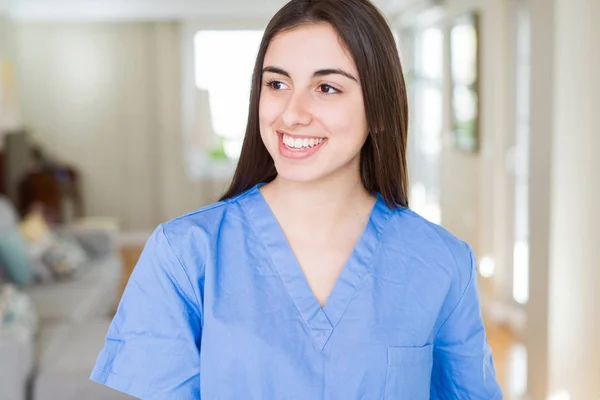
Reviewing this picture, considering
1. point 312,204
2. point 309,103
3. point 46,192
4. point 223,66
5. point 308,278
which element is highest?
point 223,66

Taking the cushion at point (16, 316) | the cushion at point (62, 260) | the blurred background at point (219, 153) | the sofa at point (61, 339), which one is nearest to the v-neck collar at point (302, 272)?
the blurred background at point (219, 153)

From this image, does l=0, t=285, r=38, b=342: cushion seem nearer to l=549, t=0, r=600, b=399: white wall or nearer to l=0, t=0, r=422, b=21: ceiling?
l=549, t=0, r=600, b=399: white wall

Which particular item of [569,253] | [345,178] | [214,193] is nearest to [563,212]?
[569,253]

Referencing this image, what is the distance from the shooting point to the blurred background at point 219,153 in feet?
9.43

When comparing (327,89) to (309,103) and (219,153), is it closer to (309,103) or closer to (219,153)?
(309,103)

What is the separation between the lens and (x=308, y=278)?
3.89 feet

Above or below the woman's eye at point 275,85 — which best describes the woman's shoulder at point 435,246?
below

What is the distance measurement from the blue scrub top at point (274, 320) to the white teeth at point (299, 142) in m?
0.13

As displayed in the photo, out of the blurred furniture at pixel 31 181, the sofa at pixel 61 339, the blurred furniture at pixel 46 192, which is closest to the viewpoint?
the sofa at pixel 61 339

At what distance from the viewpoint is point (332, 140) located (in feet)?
3.70

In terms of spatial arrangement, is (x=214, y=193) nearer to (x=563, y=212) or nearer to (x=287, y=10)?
(x=563, y=212)

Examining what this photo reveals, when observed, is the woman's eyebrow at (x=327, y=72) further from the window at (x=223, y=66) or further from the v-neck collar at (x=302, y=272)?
the window at (x=223, y=66)

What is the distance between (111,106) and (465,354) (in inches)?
287

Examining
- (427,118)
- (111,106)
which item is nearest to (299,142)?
(427,118)
